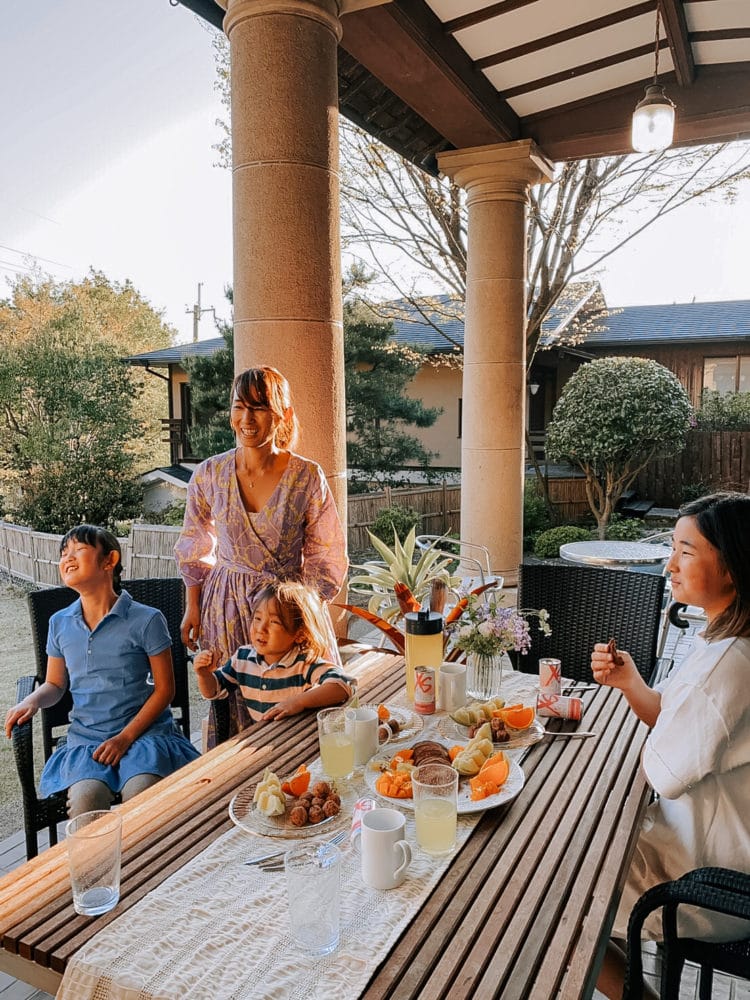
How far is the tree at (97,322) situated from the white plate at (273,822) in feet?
28.8

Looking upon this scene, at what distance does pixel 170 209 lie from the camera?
37.4 meters

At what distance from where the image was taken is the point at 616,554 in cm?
496

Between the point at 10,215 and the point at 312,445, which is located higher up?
the point at 10,215

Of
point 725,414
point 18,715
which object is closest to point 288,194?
point 18,715

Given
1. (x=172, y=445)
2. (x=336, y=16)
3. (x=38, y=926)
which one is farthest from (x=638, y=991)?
(x=172, y=445)

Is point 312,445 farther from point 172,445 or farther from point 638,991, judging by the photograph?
point 172,445

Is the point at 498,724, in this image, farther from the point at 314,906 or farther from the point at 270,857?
the point at 314,906

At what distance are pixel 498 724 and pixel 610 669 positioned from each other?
0.30m

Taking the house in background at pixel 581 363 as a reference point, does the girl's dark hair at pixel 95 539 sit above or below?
below

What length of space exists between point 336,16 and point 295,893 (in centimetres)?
295

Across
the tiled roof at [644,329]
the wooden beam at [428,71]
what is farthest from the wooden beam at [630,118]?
the tiled roof at [644,329]

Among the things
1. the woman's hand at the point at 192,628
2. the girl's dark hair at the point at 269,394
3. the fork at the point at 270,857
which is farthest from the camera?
the woman's hand at the point at 192,628

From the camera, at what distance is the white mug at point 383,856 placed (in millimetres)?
1173

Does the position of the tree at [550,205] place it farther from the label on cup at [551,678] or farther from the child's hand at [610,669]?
→ the child's hand at [610,669]
